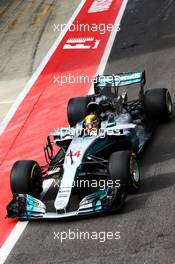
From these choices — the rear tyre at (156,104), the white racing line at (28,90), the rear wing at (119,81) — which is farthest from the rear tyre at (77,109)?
the white racing line at (28,90)

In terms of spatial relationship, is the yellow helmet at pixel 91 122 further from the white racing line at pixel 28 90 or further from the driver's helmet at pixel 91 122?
the white racing line at pixel 28 90

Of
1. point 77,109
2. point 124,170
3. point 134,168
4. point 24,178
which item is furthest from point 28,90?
point 124,170

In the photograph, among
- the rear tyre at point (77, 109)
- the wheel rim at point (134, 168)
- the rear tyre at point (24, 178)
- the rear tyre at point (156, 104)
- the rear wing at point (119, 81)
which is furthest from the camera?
the rear wing at point (119, 81)

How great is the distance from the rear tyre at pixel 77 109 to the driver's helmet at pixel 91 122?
1.10m

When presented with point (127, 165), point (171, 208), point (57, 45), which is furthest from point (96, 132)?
point (57, 45)

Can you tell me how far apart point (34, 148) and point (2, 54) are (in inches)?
324

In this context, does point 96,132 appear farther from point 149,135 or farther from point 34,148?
point 34,148

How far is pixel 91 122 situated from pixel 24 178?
1954 millimetres

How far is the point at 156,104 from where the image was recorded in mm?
14781

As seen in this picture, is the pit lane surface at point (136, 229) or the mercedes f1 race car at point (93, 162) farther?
the mercedes f1 race car at point (93, 162)

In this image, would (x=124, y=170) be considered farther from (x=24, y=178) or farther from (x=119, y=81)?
(x=119, y=81)

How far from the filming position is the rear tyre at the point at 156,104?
14.8 metres

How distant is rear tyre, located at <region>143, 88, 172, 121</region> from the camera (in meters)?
14.8

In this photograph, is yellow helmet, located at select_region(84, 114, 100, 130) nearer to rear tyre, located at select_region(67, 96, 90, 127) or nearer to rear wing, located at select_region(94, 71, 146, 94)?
rear tyre, located at select_region(67, 96, 90, 127)
